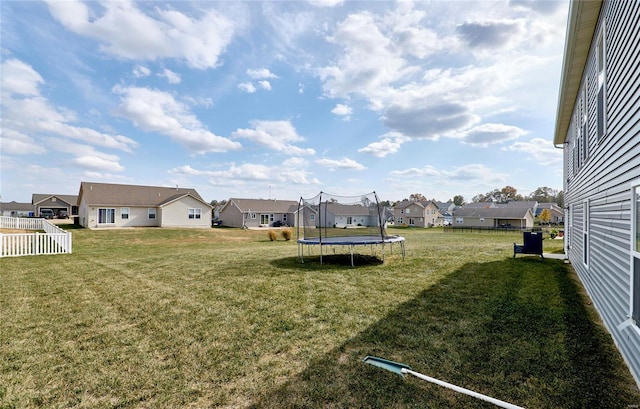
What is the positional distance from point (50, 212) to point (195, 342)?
2527 inches

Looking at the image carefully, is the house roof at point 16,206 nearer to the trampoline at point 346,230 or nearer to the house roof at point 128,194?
the house roof at point 128,194

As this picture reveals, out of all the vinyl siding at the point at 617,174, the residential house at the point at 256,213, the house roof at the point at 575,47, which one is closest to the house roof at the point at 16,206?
the residential house at the point at 256,213

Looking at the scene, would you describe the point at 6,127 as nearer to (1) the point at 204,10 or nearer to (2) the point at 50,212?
(1) the point at 204,10

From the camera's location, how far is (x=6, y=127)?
1552 centimetres

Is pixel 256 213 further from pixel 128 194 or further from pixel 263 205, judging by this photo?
pixel 128 194

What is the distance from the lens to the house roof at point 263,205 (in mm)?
36688

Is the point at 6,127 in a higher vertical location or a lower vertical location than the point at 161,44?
lower

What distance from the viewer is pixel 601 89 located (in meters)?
5.06

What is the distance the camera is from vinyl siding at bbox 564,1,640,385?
3.08 metres

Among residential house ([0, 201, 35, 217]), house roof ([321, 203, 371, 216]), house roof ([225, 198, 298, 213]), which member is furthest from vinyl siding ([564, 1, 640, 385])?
residential house ([0, 201, 35, 217])

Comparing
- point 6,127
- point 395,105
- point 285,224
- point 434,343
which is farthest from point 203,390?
point 285,224

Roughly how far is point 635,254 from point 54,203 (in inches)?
2669

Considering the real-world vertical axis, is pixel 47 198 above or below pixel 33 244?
above

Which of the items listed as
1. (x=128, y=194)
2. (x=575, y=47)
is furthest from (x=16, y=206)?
(x=575, y=47)
